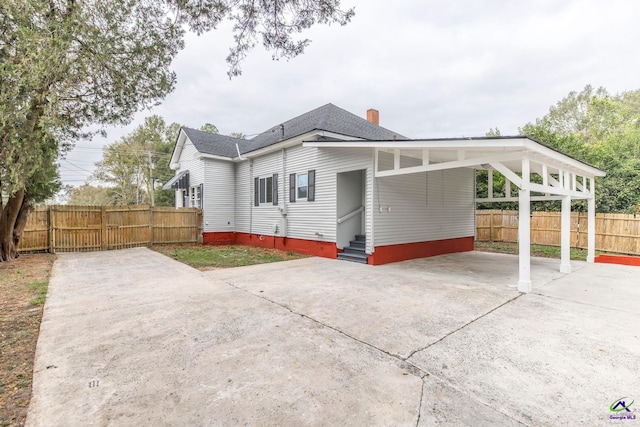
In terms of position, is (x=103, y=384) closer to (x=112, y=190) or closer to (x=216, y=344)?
(x=216, y=344)

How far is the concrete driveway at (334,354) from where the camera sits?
6.98 feet

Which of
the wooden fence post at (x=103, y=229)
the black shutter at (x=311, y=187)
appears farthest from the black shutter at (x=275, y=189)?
the wooden fence post at (x=103, y=229)

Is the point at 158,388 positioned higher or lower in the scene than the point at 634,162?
lower

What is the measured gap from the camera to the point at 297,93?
16047 millimetres

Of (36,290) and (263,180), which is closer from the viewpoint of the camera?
(36,290)

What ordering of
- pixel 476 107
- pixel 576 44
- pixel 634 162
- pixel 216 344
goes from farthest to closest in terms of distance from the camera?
pixel 476 107, pixel 576 44, pixel 634 162, pixel 216 344

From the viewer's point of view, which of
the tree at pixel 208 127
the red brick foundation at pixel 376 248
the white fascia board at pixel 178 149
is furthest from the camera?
the tree at pixel 208 127

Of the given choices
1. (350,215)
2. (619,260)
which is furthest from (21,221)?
(619,260)

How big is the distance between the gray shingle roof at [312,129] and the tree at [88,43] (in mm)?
3793

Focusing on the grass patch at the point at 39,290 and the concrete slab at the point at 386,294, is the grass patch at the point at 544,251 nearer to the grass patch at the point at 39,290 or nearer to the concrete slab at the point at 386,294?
the concrete slab at the point at 386,294

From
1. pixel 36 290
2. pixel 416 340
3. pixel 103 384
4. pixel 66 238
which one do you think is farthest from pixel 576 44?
pixel 66 238

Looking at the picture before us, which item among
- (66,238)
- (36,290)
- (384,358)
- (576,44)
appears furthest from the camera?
(576,44)

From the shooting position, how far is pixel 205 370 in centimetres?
267

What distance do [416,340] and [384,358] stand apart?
2.06ft
